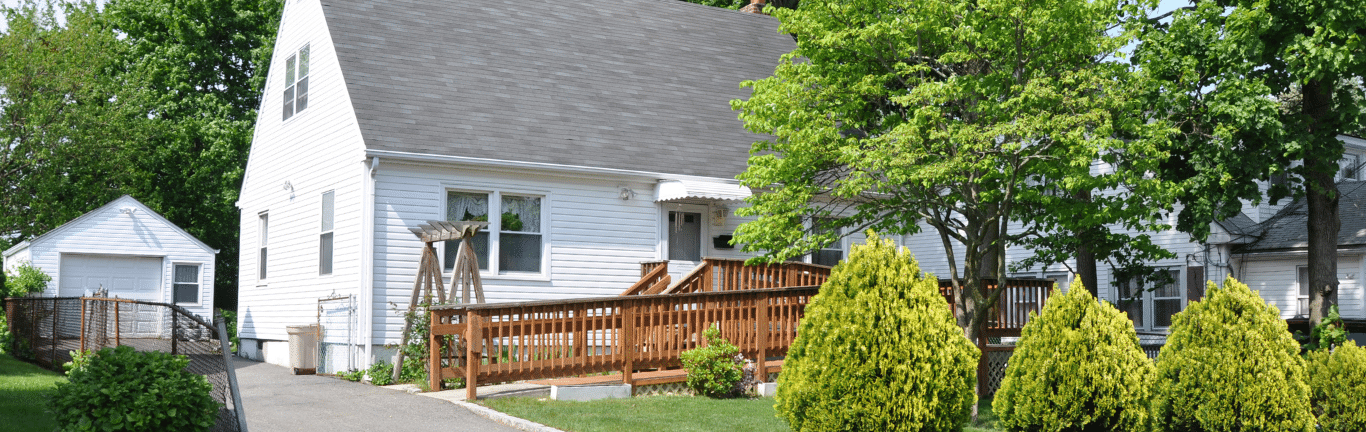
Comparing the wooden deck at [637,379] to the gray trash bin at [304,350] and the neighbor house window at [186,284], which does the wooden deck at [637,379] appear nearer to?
the gray trash bin at [304,350]

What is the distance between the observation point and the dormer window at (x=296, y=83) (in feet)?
61.7

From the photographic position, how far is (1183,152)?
45.0ft

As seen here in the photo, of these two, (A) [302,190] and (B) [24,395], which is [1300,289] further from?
(B) [24,395]

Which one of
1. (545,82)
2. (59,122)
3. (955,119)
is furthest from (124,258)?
(955,119)

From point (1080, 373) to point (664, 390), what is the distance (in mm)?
5566

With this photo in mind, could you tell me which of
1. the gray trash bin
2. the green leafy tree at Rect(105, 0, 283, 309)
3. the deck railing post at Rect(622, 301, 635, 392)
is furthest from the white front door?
the green leafy tree at Rect(105, 0, 283, 309)

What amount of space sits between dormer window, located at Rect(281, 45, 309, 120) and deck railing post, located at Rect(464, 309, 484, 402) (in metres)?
7.94

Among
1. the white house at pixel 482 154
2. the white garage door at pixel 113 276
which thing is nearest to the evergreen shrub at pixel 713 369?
the white house at pixel 482 154

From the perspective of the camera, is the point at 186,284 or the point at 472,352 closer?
the point at 472,352

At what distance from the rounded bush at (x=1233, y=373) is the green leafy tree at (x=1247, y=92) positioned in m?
3.35

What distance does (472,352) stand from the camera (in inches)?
479

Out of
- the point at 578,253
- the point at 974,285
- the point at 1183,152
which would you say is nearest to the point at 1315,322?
the point at 1183,152

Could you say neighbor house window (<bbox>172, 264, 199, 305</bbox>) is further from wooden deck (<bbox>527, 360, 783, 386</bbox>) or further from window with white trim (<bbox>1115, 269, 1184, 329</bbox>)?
window with white trim (<bbox>1115, 269, 1184, 329</bbox>)

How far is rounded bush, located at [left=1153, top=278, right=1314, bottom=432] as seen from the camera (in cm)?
935
